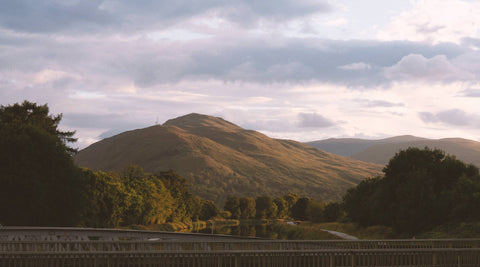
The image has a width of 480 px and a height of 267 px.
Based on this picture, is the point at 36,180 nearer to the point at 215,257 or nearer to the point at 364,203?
the point at 215,257

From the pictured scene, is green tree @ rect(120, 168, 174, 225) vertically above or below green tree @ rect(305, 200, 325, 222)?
above

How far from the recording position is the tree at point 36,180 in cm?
5819

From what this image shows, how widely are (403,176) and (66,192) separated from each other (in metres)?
43.6

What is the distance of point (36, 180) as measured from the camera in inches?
2312

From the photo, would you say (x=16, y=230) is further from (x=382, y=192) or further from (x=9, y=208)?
(x=382, y=192)

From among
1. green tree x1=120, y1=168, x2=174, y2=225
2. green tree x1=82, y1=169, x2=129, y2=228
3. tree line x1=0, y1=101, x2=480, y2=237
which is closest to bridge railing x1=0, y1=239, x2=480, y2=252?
tree line x1=0, y1=101, x2=480, y2=237

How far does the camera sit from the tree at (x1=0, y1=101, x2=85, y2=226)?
58188 millimetres

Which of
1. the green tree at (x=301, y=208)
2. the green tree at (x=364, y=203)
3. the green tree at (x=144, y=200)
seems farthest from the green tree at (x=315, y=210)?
the green tree at (x=364, y=203)

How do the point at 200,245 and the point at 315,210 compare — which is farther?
the point at 315,210

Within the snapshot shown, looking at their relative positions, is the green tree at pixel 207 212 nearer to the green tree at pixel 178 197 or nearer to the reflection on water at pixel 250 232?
the green tree at pixel 178 197

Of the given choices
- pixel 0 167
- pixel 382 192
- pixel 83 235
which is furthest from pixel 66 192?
pixel 382 192

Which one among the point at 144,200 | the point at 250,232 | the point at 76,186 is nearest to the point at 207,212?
the point at 250,232

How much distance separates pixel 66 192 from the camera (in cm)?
6181

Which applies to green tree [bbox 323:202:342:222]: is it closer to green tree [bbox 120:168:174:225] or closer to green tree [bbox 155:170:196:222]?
green tree [bbox 155:170:196:222]
